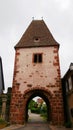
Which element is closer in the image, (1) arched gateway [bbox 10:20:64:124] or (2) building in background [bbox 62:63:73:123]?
(2) building in background [bbox 62:63:73:123]

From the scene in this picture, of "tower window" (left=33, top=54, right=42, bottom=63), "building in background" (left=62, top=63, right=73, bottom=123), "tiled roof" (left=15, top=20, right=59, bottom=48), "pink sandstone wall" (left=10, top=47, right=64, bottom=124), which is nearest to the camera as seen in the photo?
"building in background" (left=62, top=63, right=73, bottom=123)

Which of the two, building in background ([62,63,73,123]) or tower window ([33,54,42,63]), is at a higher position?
tower window ([33,54,42,63])

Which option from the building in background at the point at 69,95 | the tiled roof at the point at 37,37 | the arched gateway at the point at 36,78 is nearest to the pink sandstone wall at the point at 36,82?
the arched gateway at the point at 36,78

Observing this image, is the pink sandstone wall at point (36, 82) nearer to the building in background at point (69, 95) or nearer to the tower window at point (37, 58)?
the tower window at point (37, 58)

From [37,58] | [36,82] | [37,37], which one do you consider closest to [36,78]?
[36,82]

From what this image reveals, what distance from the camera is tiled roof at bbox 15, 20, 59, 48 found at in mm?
20781

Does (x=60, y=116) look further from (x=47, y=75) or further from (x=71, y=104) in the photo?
(x=47, y=75)

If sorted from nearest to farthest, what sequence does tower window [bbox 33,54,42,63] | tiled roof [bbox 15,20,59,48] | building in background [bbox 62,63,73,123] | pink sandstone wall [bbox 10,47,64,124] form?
building in background [bbox 62,63,73,123] < pink sandstone wall [bbox 10,47,64,124] < tower window [bbox 33,54,42,63] < tiled roof [bbox 15,20,59,48]

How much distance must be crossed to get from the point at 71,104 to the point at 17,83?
610cm

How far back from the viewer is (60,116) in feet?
56.4

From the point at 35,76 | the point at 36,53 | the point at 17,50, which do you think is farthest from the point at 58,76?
the point at 17,50

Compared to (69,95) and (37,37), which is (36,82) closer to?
(69,95)

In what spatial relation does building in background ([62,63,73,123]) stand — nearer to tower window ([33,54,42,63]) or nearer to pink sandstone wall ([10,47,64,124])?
pink sandstone wall ([10,47,64,124])

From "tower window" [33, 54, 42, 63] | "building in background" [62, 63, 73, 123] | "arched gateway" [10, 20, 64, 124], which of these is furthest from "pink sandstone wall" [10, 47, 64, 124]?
"building in background" [62, 63, 73, 123]
